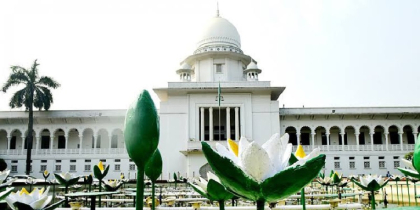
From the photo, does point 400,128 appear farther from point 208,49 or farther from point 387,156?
point 208,49

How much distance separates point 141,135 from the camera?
1.31 meters

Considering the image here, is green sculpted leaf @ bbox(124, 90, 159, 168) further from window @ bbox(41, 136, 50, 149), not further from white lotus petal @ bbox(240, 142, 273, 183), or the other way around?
window @ bbox(41, 136, 50, 149)

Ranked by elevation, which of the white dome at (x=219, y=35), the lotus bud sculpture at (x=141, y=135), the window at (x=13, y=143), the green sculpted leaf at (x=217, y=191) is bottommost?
the green sculpted leaf at (x=217, y=191)

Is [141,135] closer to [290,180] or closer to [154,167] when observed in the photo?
[290,180]

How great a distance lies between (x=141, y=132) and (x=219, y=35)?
29.7 metres

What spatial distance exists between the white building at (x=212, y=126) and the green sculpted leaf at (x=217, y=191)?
2353 cm

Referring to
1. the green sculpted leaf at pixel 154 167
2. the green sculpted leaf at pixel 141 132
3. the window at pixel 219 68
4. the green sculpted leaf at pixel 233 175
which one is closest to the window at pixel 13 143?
the window at pixel 219 68

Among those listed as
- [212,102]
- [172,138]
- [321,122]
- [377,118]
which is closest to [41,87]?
[172,138]

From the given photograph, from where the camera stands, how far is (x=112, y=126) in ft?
94.9

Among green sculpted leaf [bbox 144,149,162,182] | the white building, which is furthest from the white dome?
green sculpted leaf [bbox 144,149,162,182]

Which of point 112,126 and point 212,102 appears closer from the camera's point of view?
point 212,102

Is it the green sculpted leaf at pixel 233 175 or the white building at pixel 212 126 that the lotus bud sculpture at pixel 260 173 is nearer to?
the green sculpted leaf at pixel 233 175

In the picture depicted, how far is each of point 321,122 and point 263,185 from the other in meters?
29.0

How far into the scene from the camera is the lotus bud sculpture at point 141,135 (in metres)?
1.31
